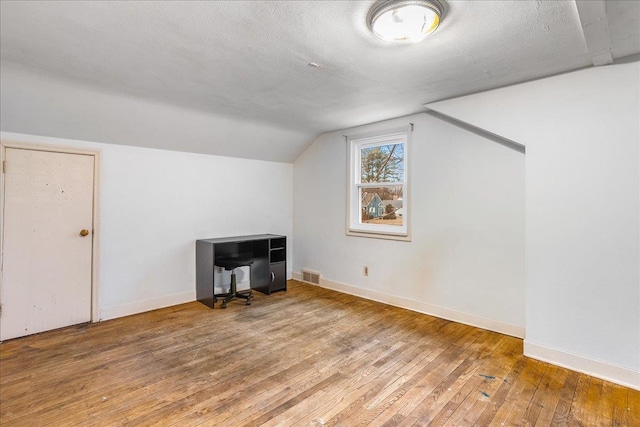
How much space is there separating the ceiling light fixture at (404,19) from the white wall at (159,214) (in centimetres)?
311

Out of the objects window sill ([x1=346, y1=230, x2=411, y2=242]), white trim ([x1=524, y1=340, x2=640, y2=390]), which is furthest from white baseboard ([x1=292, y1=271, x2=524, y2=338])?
window sill ([x1=346, y1=230, x2=411, y2=242])

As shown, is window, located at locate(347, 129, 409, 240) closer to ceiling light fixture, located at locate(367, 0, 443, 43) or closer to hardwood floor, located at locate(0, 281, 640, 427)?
hardwood floor, located at locate(0, 281, 640, 427)

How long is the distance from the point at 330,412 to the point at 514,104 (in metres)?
2.84

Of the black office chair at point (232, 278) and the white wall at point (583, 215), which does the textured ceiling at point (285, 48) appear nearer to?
the white wall at point (583, 215)

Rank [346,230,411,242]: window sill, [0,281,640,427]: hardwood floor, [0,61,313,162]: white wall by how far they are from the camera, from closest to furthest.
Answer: [0,281,640,427]: hardwood floor
[0,61,313,162]: white wall
[346,230,411,242]: window sill

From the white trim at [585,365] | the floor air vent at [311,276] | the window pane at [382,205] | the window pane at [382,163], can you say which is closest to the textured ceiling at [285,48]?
the window pane at [382,163]

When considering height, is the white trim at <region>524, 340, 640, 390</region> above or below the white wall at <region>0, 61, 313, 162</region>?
below

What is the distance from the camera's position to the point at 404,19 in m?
1.72

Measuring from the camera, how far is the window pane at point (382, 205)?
405cm

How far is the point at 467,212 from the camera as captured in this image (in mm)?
3312

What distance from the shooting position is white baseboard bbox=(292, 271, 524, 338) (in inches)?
121

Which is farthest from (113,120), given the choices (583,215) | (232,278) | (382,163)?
(583,215)

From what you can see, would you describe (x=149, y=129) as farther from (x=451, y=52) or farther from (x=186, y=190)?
(x=451, y=52)

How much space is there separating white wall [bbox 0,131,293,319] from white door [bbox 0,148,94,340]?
0.52 feet
